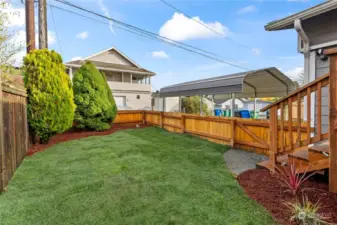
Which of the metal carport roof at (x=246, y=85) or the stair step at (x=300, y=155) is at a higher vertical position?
the metal carport roof at (x=246, y=85)

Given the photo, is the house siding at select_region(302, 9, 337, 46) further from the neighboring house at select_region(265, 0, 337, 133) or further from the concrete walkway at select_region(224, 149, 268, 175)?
the concrete walkway at select_region(224, 149, 268, 175)

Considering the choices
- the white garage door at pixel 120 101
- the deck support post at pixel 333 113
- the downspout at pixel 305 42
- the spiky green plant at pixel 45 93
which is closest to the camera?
the deck support post at pixel 333 113

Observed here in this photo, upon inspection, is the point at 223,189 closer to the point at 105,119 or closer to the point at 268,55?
the point at 105,119

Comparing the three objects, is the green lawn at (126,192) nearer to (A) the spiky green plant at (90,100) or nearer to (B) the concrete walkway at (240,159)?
(B) the concrete walkway at (240,159)

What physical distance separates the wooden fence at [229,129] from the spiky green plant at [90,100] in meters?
A: 3.00

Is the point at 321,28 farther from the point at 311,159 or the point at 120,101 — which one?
the point at 120,101

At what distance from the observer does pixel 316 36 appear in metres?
3.87

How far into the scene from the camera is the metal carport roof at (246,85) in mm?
7809

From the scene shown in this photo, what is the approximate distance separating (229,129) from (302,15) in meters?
3.75

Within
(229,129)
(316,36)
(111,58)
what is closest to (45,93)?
(229,129)

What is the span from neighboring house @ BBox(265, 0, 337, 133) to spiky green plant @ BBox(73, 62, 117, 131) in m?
7.42

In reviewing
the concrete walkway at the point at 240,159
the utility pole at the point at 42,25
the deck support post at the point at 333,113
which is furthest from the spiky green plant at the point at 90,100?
the deck support post at the point at 333,113

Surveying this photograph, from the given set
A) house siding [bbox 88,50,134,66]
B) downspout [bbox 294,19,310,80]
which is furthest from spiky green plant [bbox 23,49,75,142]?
house siding [bbox 88,50,134,66]

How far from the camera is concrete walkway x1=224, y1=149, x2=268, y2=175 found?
4.41 metres
